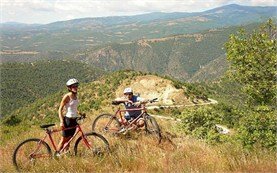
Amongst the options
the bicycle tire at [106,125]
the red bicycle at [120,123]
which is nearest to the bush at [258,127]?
the red bicycle at [120,123]

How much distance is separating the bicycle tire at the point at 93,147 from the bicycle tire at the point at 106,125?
7.84 ft

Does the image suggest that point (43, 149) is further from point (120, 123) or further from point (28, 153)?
point (120, 123)

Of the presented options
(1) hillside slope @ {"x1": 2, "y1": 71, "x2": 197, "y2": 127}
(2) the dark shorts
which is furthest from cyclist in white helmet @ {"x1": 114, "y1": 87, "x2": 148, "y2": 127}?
(1) hillside slope @ {"x1": 2, "y1": 71, "x2": 197, "y2": 127}

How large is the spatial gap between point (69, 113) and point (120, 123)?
9.30ft

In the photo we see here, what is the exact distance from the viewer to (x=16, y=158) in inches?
320

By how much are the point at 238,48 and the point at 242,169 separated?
1891cm

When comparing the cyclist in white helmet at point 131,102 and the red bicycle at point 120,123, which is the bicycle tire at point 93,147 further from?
the cyclist in white helmet at point 131,102

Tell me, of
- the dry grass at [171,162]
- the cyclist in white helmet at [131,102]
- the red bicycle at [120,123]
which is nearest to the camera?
the dry grass at [171,162]

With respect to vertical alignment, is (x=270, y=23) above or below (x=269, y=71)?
above

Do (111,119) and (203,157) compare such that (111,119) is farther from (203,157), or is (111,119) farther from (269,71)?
(269,71)

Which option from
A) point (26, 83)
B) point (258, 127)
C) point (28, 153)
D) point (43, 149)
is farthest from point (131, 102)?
point (26, 83)

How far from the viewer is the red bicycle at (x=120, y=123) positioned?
1043 centimetres

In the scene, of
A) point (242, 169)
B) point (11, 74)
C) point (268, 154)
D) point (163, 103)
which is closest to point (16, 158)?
point (242, 169)

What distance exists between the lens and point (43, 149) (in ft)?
27.4
